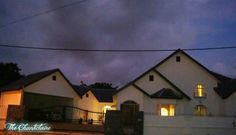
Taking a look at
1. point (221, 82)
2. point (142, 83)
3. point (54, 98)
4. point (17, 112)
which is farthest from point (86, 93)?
point (17, 112)

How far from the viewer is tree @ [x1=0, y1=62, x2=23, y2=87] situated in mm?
38256

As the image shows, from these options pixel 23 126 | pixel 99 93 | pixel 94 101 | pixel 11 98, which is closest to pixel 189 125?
pixel 23 126

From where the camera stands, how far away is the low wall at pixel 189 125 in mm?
21531

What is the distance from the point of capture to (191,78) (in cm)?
3416

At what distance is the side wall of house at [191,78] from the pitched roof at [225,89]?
52cm

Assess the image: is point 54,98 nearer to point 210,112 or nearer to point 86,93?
point 86,93

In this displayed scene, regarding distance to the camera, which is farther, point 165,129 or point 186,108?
point 186,108

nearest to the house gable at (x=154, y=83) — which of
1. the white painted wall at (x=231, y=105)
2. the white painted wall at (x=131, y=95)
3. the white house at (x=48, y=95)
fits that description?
the white painted wall at (x=131, y=95)

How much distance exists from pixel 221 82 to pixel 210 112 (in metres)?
4.27

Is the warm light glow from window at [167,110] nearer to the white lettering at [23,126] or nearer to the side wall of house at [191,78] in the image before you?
the side wall of house at [191,78]

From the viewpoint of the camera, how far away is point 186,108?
105 feet

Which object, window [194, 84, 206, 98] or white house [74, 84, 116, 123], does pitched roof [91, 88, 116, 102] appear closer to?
white house [74, 84, 116, 123]

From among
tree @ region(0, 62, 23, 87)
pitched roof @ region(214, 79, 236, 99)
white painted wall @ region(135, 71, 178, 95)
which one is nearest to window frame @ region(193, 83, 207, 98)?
pitched roof @ region(214, 79, 236, 99)

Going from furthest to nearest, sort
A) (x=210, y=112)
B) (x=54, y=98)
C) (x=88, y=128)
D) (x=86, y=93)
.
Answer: (x=86, y=93)
(x=54, y=98)
(x=210, y=112)
(x=88, y=128)
